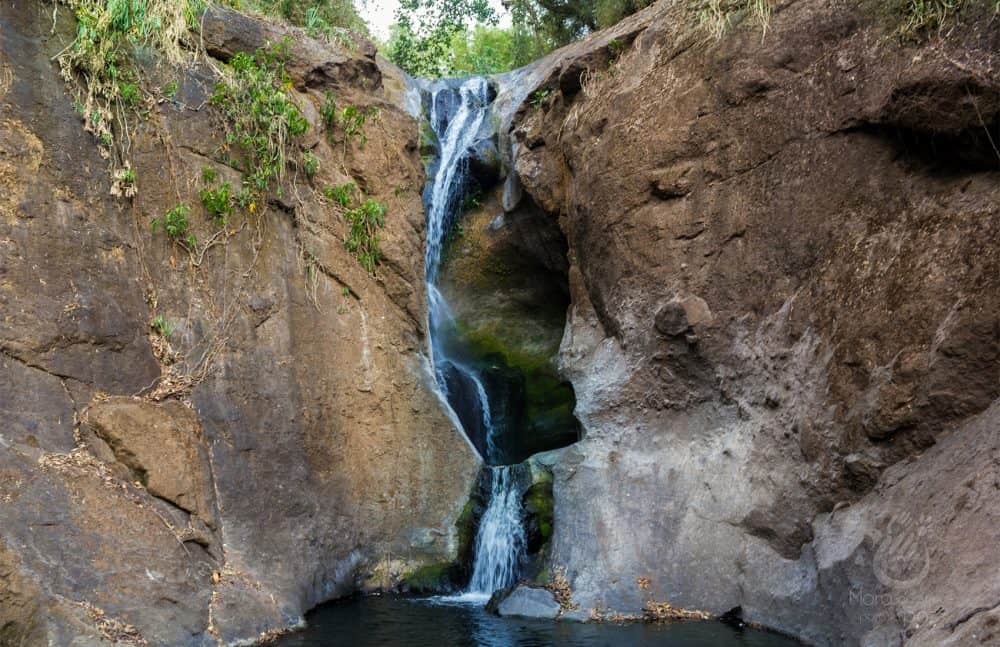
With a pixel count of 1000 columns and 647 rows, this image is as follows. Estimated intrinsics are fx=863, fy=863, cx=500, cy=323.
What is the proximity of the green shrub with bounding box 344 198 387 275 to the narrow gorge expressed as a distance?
0.18ft

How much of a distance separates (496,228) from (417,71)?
30.1ft

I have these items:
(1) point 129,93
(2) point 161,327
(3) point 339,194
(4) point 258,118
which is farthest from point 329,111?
(2) point 161,327

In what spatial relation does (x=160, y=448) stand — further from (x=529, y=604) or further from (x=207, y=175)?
(x=529, y=604)

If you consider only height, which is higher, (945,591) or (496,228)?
(496,228)

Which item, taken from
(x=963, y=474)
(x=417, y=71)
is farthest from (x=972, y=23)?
(x=417, y=71)

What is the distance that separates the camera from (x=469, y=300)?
52.9 ft

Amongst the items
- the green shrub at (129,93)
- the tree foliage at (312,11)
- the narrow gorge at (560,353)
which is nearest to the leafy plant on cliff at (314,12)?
the tree foliage at (312,11)

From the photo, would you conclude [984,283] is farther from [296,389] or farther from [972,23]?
[296,389]

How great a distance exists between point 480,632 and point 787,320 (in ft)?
16.7

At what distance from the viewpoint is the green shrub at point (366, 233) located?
1259 centimetres

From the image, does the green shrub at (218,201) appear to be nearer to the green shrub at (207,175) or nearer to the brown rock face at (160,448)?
the green shrub at (207,175)

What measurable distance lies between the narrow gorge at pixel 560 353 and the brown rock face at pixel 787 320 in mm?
41

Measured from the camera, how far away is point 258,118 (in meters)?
11.7

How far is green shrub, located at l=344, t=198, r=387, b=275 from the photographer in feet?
41.3
